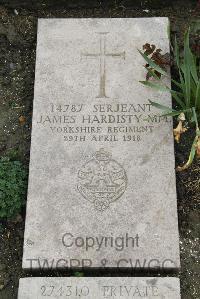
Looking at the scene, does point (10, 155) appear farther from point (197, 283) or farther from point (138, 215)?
point (197, 283)

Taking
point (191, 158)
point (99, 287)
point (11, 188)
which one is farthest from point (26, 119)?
point (99, 287)

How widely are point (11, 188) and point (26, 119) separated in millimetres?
679

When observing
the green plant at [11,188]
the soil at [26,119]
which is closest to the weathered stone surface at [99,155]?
the green plant at [11,188]

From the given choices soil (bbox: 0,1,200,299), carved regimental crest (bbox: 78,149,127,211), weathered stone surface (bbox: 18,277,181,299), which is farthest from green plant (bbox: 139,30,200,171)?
weathered stone surface (bbox: 18,277,181,299)

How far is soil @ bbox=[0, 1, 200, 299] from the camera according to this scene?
151 inches

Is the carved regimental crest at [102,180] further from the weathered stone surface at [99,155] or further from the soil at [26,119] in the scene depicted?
the soil at [26,119]

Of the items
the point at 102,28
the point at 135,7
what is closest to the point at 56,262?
the point at 102,28

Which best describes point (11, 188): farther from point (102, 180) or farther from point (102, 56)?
point (102, 56)

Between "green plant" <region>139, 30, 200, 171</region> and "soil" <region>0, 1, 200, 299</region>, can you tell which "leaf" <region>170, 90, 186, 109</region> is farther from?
"soil" <region>0, 1, 200, 299</region>

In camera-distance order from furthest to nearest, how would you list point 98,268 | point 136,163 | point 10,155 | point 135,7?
point 135,7 < point 10,155 < point 136,163 < point 98,268

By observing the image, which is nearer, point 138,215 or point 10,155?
point 138,215

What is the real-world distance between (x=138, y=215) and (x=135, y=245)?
0.21 meters

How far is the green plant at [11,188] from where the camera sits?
3.87m

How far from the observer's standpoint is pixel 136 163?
3875 mm
